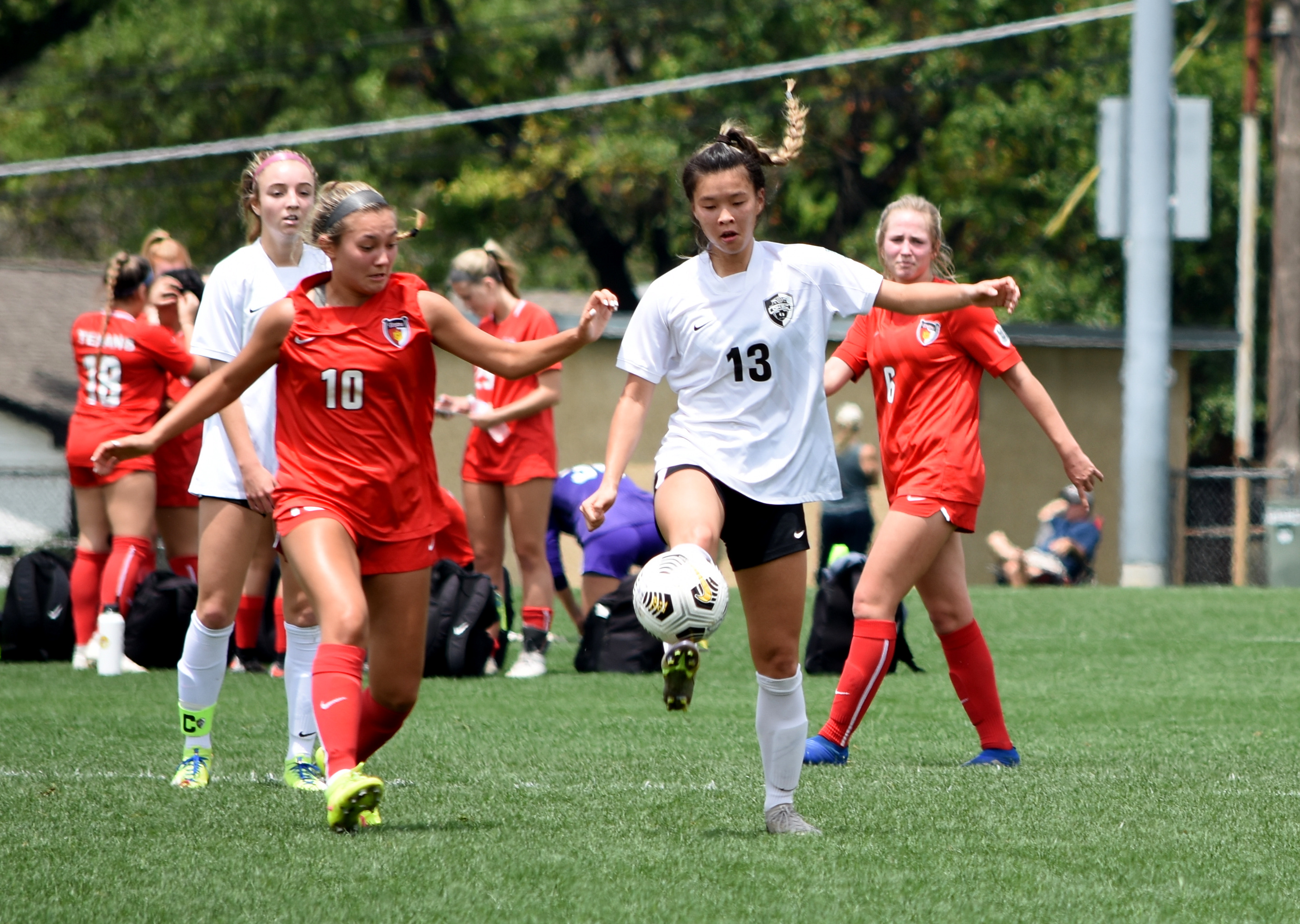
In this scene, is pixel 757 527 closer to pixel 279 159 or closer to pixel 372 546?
pixel 372 546

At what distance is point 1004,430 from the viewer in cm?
2091

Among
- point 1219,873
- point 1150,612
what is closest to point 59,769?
point 1219,873

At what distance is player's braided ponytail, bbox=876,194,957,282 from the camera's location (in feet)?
21.6

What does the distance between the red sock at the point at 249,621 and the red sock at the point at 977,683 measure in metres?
4.16

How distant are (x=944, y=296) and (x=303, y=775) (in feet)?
9.00

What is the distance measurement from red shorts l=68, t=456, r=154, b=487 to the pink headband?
12.0 ft

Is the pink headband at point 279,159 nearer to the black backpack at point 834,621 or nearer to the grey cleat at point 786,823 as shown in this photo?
the grey cleat at point 786,823

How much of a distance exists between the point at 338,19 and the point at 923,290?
94.3 feet

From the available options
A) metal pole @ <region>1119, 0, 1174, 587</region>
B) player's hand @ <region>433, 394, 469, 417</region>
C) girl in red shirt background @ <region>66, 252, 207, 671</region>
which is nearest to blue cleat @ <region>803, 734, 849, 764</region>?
player's hand @ <region>433, 394, 469, 417</region>

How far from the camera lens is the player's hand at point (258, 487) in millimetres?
5727

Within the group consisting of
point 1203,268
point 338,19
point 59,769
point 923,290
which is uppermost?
point 338,19

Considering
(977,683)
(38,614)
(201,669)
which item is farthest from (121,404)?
(977,683)

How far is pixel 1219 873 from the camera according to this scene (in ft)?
14.9

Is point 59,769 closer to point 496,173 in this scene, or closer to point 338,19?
point 496,173
